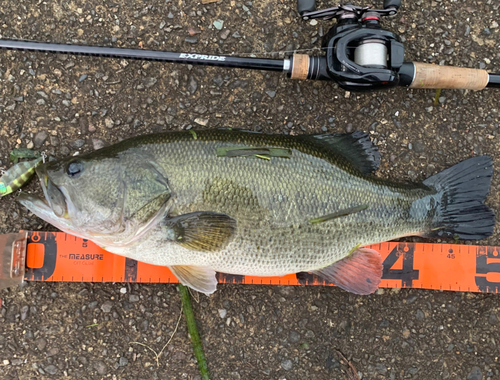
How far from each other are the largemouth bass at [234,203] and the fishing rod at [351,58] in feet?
1.47

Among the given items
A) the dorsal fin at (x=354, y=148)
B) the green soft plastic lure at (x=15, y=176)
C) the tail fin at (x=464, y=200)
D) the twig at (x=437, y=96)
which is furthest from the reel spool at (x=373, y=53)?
the green soft plastic lure at (x=15, y=176)

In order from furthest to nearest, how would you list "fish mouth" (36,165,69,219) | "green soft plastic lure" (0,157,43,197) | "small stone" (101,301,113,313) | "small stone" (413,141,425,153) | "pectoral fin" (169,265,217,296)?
"small stone" (413,141,425,153)
"small stone" (101,301,113,313)
"green soft plastic lure" (0,157,43,197)
"pectoral fin" (169,265,217,296)
"fish mouth" (36,165,69,219)

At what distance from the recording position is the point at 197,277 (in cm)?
237

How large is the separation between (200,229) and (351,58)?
1572 millimetres

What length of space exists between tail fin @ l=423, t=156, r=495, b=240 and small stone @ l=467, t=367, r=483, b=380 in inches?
45.4

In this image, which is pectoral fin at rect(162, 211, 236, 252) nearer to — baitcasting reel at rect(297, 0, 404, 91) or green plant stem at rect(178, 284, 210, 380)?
green plant stem at rect(178, 284, 210, 380)

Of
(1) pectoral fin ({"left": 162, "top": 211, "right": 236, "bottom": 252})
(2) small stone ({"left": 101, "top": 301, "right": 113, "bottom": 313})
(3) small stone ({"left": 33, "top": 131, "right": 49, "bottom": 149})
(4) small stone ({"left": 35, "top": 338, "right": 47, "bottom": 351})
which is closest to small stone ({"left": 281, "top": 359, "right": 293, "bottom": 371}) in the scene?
(1) pectoral fin ({"left": 162, "top": 211, "right": 236, "bottom": 252})

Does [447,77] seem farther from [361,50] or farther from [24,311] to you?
[24,311]

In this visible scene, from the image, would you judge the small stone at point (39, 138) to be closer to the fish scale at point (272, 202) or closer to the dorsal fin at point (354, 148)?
the fish scale at point (272, 202)

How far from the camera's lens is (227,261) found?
89.3 inches

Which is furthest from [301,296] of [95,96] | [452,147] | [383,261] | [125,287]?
[95,96]

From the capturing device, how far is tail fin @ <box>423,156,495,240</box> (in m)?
2.52

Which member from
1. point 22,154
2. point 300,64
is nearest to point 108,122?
point 22,154

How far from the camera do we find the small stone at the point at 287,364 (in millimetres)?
2738
